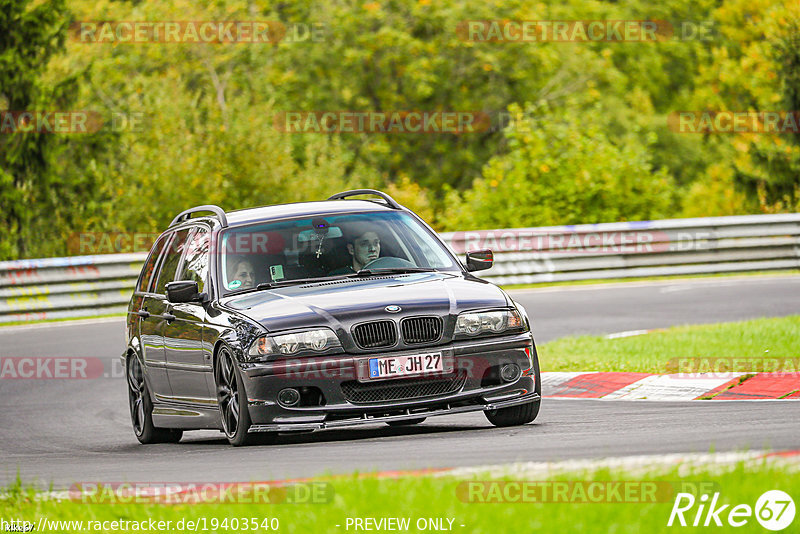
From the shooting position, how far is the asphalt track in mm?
7500

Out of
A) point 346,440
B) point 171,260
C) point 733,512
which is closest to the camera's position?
point 733,512

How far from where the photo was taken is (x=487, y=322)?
9312mm

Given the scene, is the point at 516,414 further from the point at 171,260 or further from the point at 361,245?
the point at 171,260

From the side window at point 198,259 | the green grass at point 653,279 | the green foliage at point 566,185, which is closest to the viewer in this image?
the side window at point 198,259

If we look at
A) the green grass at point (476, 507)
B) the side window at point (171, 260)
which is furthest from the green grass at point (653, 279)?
the green grass at point (476, 507)

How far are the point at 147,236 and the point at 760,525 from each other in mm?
27614

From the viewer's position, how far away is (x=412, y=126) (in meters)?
49.7

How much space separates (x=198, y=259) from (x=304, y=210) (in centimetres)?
Result: 86

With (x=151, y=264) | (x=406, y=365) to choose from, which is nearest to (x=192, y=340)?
(x=406, y=365)

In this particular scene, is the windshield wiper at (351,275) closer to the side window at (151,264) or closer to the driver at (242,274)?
the driver at (242,274)

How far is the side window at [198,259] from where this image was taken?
10.6 meters

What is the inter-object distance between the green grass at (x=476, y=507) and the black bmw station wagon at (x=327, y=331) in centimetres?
226

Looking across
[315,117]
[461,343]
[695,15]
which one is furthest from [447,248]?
[695,15]

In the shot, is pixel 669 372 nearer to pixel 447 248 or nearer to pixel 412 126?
pixel 447 248
